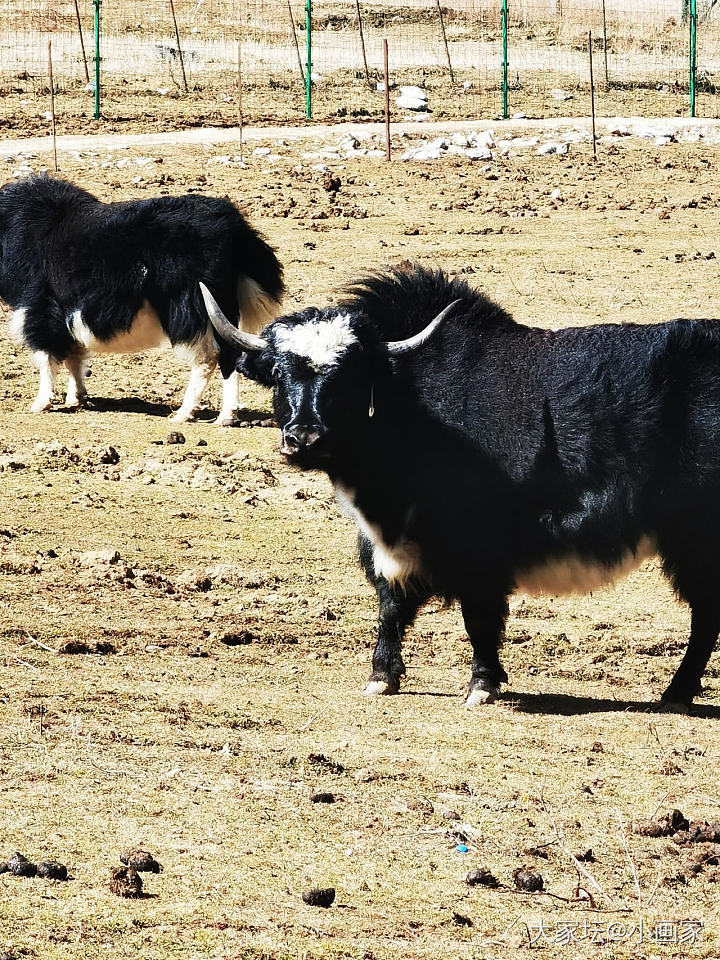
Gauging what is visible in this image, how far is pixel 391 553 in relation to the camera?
21.9ft

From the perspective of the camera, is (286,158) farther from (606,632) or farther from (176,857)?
(176,857)

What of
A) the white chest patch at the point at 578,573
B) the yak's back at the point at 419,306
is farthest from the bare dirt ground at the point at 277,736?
the yak's back at the point at 419,306

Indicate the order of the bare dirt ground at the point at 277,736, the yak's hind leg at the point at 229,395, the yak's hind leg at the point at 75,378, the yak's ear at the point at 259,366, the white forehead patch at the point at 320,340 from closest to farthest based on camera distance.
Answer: the bare dirt ground at the point at 277,736 < the white forehead patch at the point at 320,340 < the yak's ear at the point at 259,366 < the yak's hind leg at the point at 229,395 < the yak's hind leg at the point at 75,378

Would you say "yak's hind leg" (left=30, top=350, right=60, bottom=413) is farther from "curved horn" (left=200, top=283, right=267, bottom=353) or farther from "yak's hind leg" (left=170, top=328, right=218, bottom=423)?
"curved horn" (left=200, top=283, right=267, bottom=353)

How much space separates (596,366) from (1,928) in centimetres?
369

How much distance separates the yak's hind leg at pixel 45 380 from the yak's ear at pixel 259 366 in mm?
6188

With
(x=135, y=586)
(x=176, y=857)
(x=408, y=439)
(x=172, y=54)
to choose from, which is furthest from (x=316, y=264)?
(x=172, y=54)

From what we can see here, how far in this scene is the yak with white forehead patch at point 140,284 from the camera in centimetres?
1216

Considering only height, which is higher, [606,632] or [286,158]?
[286,158]

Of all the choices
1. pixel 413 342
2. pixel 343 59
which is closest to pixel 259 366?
pixel 413 342

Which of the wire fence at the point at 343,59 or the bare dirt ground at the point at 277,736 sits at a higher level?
the wire fence at the point at 343,59

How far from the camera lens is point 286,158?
21641 millimetres

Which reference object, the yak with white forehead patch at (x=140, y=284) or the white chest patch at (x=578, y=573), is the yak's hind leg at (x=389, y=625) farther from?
the yak with white forehead patch at (x=140, y=284)

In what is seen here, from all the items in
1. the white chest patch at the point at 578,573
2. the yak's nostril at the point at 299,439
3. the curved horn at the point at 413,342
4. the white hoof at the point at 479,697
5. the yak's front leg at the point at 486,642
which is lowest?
the white hoof at the point at 479,697
